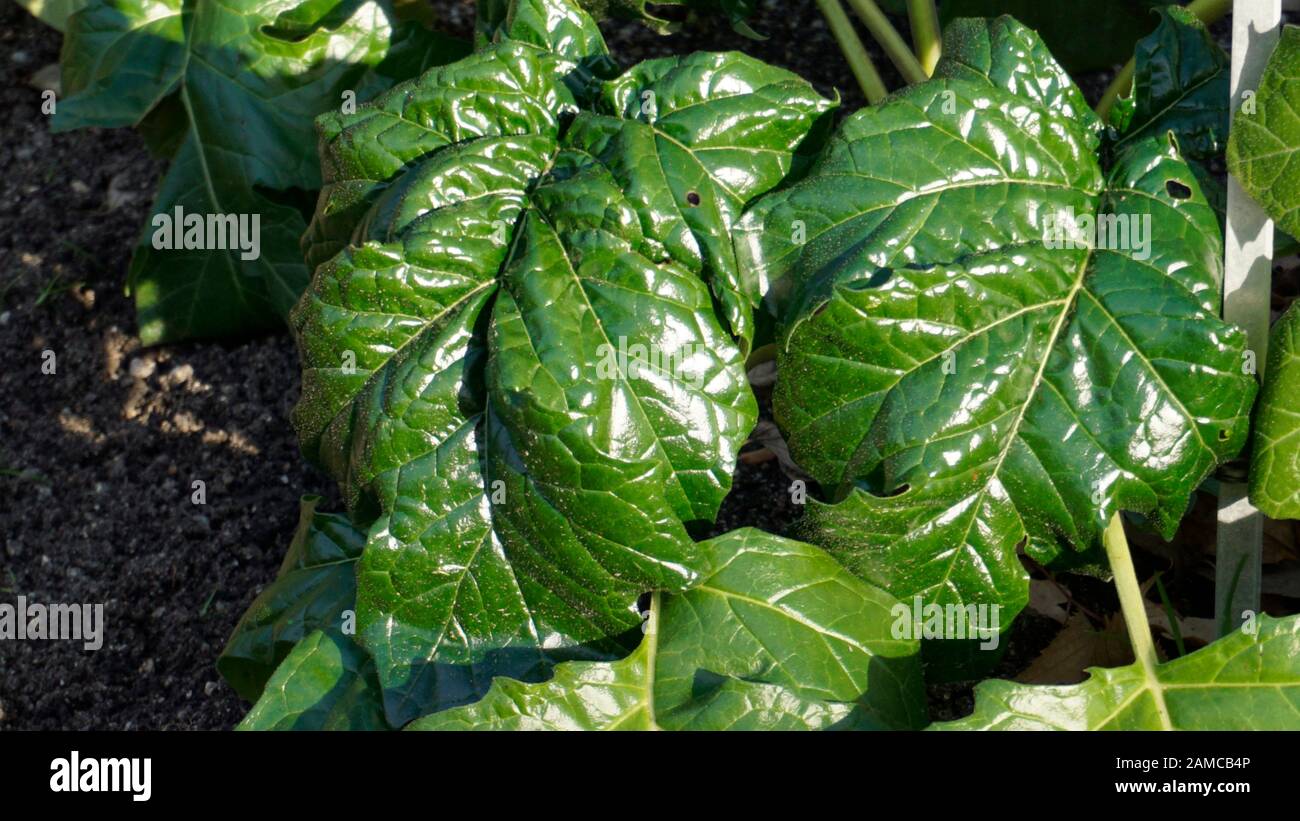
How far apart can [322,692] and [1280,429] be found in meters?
1.43

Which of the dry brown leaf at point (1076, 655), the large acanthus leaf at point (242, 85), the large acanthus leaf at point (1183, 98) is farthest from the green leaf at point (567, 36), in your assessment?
the dry brown leaf at point (1076, 655)

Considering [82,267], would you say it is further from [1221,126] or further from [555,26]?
[1221,126]

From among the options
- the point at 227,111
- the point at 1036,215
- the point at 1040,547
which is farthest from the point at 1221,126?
the point at 227,111

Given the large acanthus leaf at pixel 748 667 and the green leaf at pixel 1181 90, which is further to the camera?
the green leaf at pixel 1181 90

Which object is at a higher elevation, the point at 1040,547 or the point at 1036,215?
the point at 1036,215

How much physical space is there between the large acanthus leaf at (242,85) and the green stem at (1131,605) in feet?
5.08

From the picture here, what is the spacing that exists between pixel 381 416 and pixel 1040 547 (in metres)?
0.96

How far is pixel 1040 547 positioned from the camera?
1.90 m

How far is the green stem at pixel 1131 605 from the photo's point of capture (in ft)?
5.89

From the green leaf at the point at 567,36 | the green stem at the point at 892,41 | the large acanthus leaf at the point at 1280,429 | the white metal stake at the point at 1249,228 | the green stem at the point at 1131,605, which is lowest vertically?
the green stem at the point at 1131,605

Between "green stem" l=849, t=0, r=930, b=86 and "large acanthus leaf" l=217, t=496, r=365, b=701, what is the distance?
1305mm

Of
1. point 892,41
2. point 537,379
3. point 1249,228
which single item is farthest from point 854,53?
point 537,379

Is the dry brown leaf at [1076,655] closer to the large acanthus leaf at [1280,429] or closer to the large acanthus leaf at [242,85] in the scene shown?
the large acanthus leaf at [1280,429]
